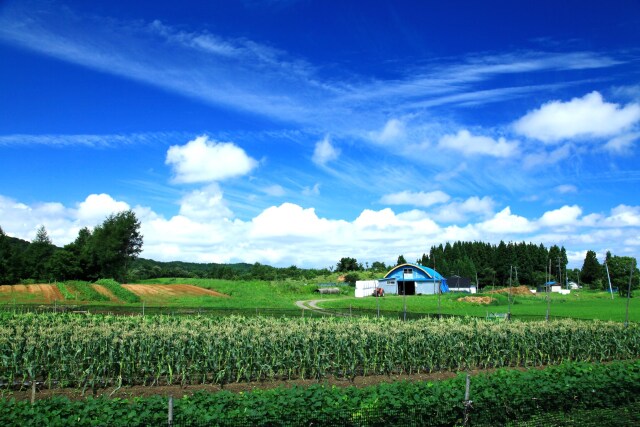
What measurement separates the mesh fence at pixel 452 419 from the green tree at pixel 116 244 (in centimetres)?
8120

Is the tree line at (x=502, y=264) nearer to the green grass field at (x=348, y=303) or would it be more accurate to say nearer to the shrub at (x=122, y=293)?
the green grass field at (x=348, y=303)

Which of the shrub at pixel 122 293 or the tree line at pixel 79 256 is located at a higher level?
the tree line at pixel 79 256

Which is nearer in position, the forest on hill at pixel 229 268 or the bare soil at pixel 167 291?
the bare soil at pixel 167 291

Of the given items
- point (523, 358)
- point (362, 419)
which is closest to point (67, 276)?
point (523, 358)

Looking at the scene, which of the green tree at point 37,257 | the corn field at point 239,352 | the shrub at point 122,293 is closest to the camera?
the corn field at point 239,352

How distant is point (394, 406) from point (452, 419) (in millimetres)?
1414

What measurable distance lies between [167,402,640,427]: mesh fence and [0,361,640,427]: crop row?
17mm

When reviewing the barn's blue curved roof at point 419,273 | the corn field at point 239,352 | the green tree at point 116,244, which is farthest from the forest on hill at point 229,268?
the corn field at point 239,352

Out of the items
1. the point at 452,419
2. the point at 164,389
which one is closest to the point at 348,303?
the point at 164,389

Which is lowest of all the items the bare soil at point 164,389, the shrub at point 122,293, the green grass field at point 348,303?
the bare soil at point 164,389

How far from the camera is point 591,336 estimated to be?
21.4 meters

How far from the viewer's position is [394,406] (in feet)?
29.3

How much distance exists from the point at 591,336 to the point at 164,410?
19.7 metres

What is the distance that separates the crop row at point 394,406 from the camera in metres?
7.96
